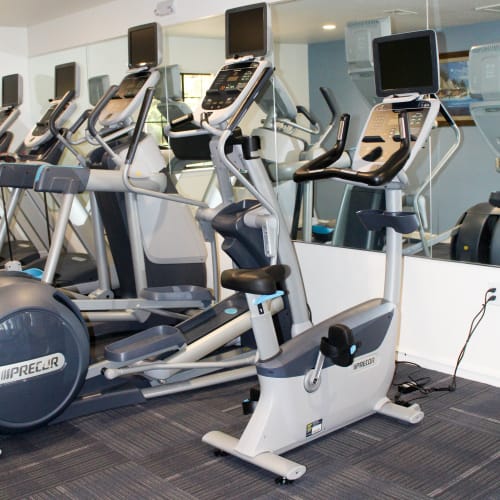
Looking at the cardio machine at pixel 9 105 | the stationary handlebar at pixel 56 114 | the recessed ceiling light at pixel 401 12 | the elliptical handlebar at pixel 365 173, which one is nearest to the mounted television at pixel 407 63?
the elliptical handlebar at pixel 365 173

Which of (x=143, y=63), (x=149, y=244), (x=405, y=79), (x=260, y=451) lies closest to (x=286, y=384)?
(x=260, y=451)

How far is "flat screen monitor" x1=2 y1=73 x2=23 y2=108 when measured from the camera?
670cm

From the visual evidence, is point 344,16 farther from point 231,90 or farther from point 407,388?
point 407,388

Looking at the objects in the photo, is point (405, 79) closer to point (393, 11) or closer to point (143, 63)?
point (393, 11)

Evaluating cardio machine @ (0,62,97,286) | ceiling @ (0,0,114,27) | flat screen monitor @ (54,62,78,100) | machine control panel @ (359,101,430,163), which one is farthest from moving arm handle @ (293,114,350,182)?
ceiling @ (0,0,114,27)

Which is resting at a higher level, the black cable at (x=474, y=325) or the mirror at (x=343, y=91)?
the mirror at (x=343, y=91)

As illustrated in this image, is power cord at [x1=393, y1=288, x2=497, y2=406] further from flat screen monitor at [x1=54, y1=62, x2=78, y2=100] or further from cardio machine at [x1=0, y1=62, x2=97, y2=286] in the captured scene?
flat screen monitor at [x1=54, y1=62, x2=78, y2=100]

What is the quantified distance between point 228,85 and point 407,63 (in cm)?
100

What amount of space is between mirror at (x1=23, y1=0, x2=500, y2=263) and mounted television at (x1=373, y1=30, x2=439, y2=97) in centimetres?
53

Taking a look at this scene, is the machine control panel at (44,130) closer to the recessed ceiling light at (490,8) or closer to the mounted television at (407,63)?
the mounted television at (407,63)

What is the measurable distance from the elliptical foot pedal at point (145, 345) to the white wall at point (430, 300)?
50.0 inches

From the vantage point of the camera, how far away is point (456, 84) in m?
3.77

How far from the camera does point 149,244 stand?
482 cm

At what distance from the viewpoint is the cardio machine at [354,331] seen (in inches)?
116
